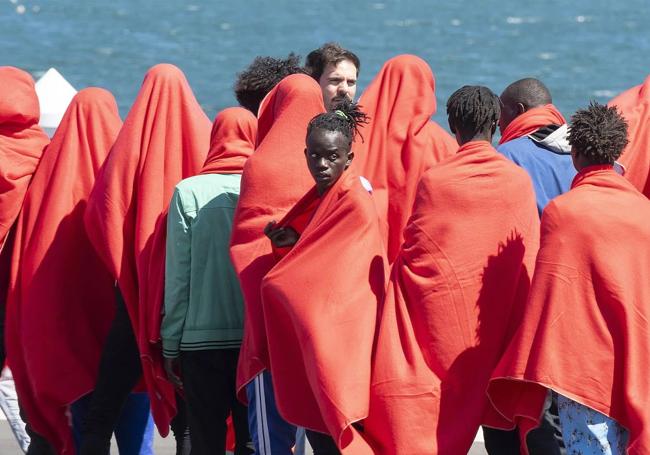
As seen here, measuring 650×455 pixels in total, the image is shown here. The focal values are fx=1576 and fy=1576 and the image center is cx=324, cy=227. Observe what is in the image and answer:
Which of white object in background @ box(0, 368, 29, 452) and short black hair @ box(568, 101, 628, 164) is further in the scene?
white object in background @ box(0, 368, 29, 452)

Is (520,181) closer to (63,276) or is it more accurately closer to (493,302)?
(493,302)

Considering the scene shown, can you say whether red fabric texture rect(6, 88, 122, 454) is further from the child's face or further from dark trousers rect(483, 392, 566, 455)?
dark trousers rect(483, 392, 566, 455)

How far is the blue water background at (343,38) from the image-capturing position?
35.8m

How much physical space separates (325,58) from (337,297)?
2042 mm

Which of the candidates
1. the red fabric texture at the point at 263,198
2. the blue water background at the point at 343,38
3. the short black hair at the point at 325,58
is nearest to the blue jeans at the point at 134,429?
the red fabric texture at the point at 263,198

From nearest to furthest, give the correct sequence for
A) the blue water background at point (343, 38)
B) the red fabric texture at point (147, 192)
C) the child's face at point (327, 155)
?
1. the child's face at point (327, 155)
2. the red fabric texture at point (147, 192)
3. the blue water background at point (343, 38)

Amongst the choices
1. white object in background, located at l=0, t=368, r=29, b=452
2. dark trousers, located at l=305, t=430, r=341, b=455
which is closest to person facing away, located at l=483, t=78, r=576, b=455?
dark trousers, located at l=305, t=430, r=341, b=455

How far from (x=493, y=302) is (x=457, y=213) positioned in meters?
0.33

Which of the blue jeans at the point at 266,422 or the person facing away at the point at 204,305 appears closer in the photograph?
the blue jeans at the point at 266,422

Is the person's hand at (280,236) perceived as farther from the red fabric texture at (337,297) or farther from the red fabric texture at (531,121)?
the red fabric texture at (531,121)

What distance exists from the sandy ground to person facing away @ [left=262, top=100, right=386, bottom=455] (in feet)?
7.10

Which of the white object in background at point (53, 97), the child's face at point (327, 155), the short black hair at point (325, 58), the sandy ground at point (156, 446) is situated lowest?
the sandy ground at point (156, 446)

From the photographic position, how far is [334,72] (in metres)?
7.08

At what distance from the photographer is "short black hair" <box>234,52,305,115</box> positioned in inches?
252
